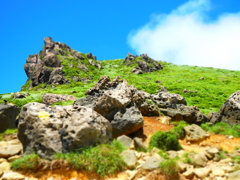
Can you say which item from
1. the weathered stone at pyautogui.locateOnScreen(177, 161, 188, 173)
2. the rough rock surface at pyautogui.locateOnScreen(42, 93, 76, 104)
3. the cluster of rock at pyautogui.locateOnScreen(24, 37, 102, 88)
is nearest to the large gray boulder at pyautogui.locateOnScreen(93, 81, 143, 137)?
the weathered stone at pyautogui.locateOnScreen(177, 161, 188, 173)

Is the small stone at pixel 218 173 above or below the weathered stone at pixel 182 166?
below

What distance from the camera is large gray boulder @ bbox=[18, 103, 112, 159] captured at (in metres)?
11.9

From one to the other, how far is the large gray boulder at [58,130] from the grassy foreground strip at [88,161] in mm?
450

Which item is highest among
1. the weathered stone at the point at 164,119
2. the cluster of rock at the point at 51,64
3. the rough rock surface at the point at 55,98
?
the cluster of rock at the point at 51,64

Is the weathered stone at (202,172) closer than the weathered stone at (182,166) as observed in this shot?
Yes

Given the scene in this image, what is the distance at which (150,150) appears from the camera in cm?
1428

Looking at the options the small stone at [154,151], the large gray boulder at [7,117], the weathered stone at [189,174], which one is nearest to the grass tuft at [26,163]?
the small stone at [154,151]

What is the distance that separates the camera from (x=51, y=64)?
8881 cm

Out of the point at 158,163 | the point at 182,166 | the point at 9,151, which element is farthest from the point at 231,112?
the point at 9,151

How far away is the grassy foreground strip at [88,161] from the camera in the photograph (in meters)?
11.0

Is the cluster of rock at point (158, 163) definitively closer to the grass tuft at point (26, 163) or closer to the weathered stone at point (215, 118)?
the grass tuft at point (26, 163)

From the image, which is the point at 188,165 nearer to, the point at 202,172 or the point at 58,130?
the point at 202,172

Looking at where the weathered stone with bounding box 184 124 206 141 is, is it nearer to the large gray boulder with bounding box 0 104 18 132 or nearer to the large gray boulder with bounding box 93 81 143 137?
the large gray boulder with bounding box 93 81 143 137

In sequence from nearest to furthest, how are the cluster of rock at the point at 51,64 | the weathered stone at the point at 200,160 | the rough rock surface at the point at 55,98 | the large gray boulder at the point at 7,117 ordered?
the weathered stone at the point at 200,160, the large gray boulder at the point at 7,117, the rough rock surface at the point at 55,98, the cluster of rock at the point at 51,64
